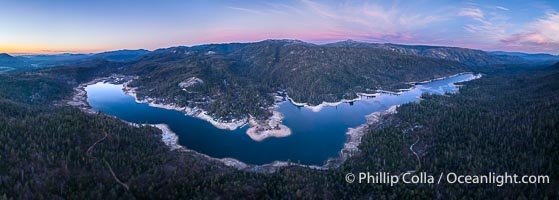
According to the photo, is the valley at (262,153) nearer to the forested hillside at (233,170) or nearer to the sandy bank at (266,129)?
the forested hillside at (233,170)

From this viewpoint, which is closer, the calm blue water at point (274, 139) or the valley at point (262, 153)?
the valley at point (262, 153)

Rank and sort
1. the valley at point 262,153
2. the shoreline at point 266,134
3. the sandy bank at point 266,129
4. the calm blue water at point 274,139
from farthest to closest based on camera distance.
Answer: the sandy bank at point 266,129 → the calm blue water at point 274,139 → the shoreline at point 266,134 → the valley at point 262,153

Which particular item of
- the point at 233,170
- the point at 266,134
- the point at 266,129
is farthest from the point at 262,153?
the point at 266,129

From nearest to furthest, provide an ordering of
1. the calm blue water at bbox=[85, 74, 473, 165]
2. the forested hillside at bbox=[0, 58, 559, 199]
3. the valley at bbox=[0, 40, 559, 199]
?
the forested hillside at bbox=[0, 58, 559, 199] → the valley at bbox=[0, 40, 559, 199] → the calm blue water at bbox=[85, 74, 473, 165]

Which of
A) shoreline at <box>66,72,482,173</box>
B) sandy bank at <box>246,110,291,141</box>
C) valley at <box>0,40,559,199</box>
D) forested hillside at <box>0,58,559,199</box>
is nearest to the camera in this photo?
forested hillside at <box>0,58,559,199</box>

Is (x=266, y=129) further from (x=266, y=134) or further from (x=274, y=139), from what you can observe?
(x=274, y=139)

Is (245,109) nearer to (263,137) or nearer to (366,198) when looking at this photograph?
(263,137)

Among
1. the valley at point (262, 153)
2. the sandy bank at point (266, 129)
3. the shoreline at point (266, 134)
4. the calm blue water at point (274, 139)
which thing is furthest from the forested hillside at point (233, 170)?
the sandy bank at point (266, 129)

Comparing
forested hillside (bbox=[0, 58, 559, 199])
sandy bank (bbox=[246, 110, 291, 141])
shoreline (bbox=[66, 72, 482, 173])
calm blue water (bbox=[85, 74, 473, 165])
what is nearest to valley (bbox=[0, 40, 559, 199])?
forested hillside (bbox=[0, 58, 559, 199])

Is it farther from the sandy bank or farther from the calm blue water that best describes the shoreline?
the calm blue water
